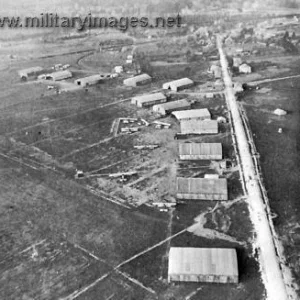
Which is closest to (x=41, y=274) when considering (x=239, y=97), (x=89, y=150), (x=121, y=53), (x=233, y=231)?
(x=233, y=231)

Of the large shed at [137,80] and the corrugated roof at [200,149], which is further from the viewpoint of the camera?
the large shed at [137,80]

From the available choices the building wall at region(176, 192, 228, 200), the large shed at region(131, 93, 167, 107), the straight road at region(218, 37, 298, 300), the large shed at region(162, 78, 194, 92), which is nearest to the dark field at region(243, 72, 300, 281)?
the straight road at region(218, 37, 298, 300)

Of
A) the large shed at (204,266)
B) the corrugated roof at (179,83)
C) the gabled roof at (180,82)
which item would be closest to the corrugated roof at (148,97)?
the corrugated roof at (179,83)

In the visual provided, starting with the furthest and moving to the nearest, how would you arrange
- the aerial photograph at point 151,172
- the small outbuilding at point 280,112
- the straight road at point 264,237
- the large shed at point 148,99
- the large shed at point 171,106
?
the large shed at point 148,99 → the large shed at point 171,106 → the small outbuilding at point 280,112 → the aerial photograph at point 151,172 → the straight road at point 264,237

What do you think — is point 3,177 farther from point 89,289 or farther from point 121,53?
point 121,53

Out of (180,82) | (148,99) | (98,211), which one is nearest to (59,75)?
(148,99)

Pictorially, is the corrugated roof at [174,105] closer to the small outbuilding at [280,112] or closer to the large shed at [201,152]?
the small outbuilding at [280,112]
